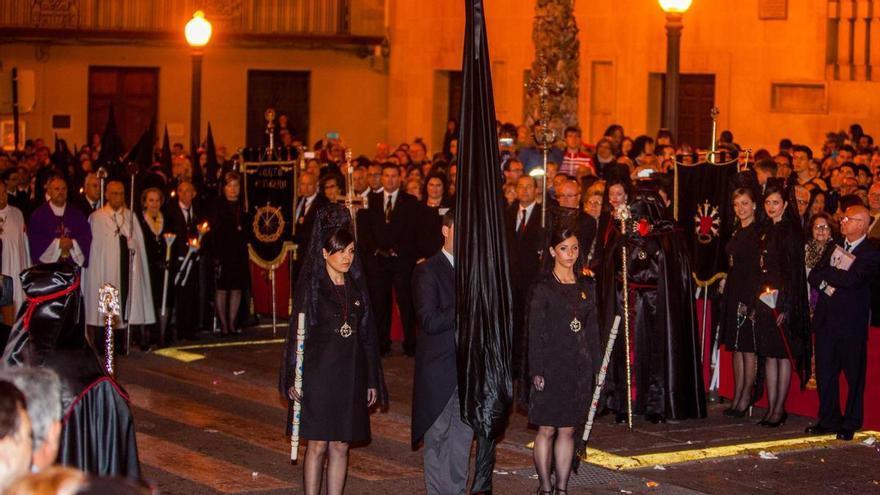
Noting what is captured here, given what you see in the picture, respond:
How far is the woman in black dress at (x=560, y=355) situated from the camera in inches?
400

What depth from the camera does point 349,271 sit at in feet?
32.3

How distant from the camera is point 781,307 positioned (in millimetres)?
13250

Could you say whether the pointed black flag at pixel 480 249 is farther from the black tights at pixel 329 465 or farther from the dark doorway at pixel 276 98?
the dark doorway at pixel 276 98

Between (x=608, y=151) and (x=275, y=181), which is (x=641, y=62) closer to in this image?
(x=608, y=151)

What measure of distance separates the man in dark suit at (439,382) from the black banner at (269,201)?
30.6 ft

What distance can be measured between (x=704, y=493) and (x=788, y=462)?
1.42 meters

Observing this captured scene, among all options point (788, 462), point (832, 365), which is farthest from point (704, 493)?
point (832, 365)

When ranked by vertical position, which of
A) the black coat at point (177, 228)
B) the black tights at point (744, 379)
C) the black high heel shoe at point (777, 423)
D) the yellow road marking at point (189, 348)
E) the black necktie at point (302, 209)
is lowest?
the black high heel shoe at point (777, 423)

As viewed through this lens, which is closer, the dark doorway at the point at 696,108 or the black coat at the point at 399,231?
the black coat at the point at 399,231

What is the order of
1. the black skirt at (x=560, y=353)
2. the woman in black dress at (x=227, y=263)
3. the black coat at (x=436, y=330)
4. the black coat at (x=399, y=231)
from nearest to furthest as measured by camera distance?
the black coat at (x=436, y=330), the black skirt at (x=560, y=353), the black coat at (x=399, y=231), the woman in black dress at (x=227, y=263)

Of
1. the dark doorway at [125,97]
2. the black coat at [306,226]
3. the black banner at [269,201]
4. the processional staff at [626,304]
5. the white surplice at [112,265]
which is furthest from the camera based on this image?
the dark doorway at [125,97]

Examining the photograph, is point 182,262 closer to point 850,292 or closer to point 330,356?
point 850,292

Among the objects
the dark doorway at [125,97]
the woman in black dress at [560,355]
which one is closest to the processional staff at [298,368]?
the woman in black dress at [560,355]

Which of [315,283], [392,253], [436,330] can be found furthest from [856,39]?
[315,283]
